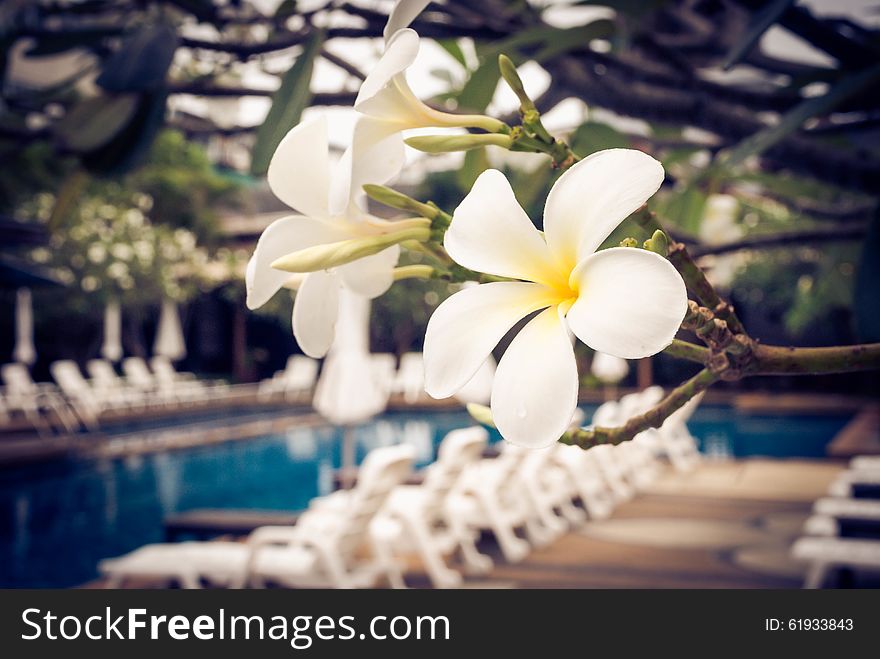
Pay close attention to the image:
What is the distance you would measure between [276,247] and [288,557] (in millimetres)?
3975

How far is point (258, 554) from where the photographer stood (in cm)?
418

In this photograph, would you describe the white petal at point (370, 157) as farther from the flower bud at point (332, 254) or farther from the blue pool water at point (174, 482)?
the blue pool water at point (174, 482)

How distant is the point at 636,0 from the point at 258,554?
3651 mm

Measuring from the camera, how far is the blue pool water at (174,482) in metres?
6.78

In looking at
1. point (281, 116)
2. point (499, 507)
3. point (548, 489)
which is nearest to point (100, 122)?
point (281, 116)

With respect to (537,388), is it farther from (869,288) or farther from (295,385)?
(295,385)

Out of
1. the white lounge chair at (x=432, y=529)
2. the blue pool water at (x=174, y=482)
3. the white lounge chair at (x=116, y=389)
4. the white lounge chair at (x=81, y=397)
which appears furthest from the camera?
the white lounge chair at (x=116, y=389)

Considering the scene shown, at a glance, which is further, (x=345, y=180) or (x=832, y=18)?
(x=832, y=18)

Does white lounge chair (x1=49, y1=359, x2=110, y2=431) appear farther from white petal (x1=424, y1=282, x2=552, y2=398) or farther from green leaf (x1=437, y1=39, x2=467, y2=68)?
white petal (x1=424, y1=282, x2=552, y2=398)

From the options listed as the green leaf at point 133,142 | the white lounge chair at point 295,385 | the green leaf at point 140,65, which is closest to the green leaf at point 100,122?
the green leaf at point 133,142

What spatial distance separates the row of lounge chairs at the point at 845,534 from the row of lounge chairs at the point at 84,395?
33.5 feet
